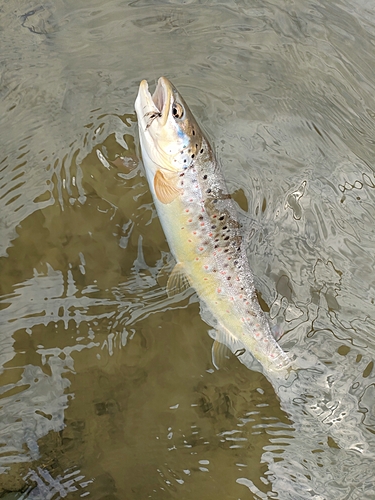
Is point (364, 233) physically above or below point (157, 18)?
below

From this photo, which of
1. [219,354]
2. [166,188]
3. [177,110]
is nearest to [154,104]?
[177,110]

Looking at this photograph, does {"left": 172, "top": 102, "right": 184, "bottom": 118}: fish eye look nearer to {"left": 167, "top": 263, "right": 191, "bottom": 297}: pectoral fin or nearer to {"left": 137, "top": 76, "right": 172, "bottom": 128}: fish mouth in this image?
{"left": 137, "top": 76, "right": 172, "bottom": 128}: fish mouth

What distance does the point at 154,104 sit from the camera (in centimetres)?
265

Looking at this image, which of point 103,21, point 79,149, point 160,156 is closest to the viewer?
point 160,156

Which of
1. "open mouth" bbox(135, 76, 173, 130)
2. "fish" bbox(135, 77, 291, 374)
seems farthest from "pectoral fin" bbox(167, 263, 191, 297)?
"open mouth" bbox(135, 76, 173, 130)

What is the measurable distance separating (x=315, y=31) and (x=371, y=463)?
10.3ft

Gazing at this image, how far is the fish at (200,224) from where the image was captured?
104 inches

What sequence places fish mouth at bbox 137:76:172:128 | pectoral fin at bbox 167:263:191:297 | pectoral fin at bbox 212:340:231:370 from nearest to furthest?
fish mouth at bbox 137:76:172:128, pectoral fin at bbox 167:263:191:297, pectoral fin at bbox 212:340:231:370

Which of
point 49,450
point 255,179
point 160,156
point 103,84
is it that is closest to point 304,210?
point 255,179

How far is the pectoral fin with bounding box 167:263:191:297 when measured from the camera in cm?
282

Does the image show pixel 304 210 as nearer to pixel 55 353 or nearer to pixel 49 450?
pixel 55 353

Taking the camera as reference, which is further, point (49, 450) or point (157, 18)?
point (157, 18)

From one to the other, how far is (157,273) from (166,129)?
94 centimetres

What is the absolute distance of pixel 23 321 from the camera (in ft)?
9.50
